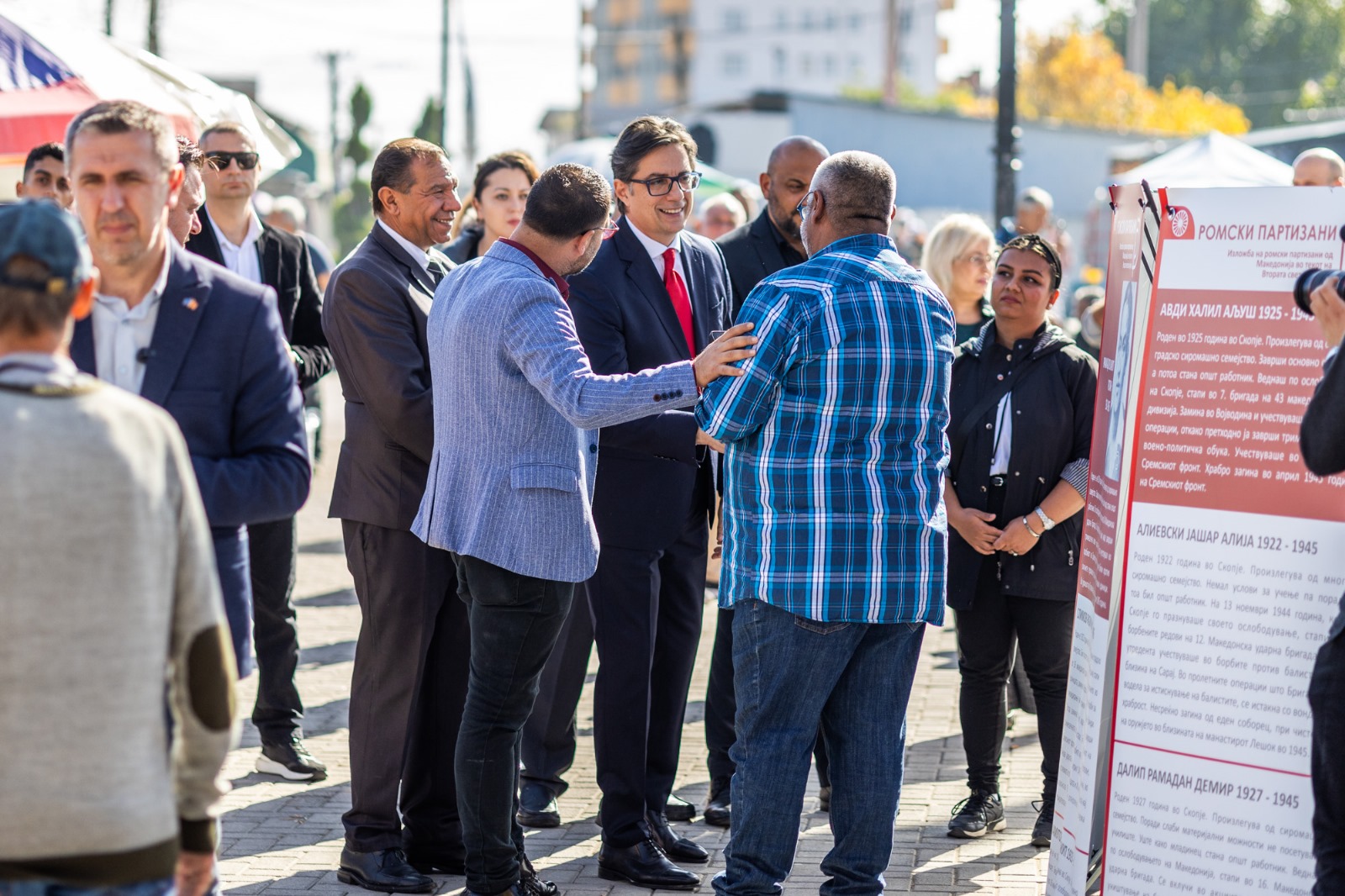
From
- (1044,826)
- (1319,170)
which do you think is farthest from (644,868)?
(1319,170)

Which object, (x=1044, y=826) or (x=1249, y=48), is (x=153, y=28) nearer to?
(x=1044, y=826)

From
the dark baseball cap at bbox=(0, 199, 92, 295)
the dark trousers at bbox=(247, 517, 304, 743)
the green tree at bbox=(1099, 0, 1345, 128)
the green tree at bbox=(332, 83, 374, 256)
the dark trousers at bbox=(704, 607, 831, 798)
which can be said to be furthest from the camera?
the green tree at bbox=(1099, 0, 1345, 128)

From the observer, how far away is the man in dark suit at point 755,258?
19.6ft

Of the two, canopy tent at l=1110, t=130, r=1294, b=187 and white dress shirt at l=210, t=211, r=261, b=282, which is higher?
canopy tent at l=1110, t=130, r=1294, b=187

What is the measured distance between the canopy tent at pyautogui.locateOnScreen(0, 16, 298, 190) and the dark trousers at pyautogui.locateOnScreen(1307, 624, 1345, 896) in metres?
4.98

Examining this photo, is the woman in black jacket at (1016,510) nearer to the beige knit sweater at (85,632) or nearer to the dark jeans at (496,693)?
the dark jeans at (496,693)

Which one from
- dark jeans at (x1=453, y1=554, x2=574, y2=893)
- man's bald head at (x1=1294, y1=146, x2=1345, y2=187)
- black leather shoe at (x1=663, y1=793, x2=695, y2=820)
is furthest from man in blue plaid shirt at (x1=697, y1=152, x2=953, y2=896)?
man's bald head at (x1=1294, y1=146, x2=1345, y2=187)

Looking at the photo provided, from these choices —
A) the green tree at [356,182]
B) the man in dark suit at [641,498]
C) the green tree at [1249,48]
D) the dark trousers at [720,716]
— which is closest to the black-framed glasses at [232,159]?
the man in dark suit at [641,498]

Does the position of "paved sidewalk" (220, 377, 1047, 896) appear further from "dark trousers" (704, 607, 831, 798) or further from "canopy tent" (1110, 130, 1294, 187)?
"canopy tent" (1110, 130, 1294, 187)

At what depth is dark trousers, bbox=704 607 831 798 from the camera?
19.5 feet

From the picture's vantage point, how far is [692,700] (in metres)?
7.91

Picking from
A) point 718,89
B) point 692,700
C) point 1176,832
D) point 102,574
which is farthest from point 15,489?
point 718,89

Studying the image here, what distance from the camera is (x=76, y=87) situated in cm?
679

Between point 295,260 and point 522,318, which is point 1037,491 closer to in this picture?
point 522,318
